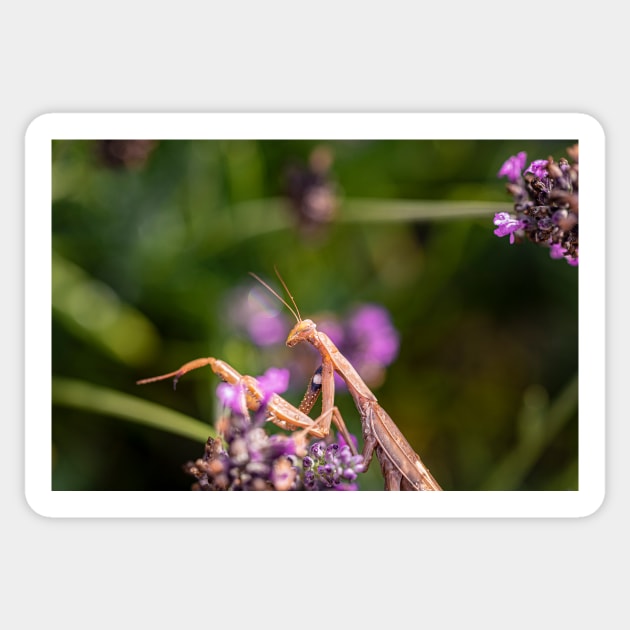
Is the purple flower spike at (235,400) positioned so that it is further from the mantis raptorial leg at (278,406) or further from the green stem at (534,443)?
the green stem at (534,443)

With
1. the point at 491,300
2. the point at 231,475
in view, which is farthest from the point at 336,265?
the point at 231,475

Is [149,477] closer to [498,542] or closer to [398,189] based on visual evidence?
[498,542]

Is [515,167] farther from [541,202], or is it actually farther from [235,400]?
[235,400]

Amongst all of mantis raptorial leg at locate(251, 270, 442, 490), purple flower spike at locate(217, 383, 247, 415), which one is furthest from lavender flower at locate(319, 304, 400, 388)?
purple flower spike at locate(217, 383, 247, 415)

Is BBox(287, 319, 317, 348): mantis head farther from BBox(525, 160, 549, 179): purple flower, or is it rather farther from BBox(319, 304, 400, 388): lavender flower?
BBox(525, 160, 549, 179): purple flower
